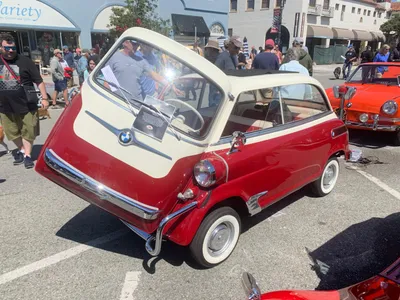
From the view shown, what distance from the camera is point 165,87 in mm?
2830

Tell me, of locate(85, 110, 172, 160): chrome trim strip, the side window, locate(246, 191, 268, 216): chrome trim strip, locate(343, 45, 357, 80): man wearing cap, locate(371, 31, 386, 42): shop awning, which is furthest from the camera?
locate(371, 31, 386, 42): shop awning

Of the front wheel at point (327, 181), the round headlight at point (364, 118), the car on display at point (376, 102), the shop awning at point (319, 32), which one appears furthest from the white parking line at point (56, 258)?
the shop awning at point (319, 32)

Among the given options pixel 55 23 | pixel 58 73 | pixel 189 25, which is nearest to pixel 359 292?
pixel 58 73

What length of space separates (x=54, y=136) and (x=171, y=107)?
107cm

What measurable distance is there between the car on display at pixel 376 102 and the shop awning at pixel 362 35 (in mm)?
42946

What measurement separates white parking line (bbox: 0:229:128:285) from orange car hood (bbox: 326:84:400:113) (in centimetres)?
493

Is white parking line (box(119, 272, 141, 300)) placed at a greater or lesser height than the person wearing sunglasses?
lesser

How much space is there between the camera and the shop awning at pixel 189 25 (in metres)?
22.5

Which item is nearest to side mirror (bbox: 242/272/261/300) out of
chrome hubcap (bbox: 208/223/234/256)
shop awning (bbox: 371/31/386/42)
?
chrome hubcap (bbox: 208/223/234/256)

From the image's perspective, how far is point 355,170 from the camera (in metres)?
5.29

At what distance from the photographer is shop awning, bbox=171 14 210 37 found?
22.5 m

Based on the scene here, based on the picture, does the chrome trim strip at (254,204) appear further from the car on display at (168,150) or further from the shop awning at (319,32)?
the shop awning at (319,32)

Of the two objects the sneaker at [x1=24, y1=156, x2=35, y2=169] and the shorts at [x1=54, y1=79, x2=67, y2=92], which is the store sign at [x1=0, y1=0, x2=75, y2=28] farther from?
the sneaker at [x1=24, y1=156, x2=35, y2=169]

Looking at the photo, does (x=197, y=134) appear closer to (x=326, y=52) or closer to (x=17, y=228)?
(x=17, y=228)
